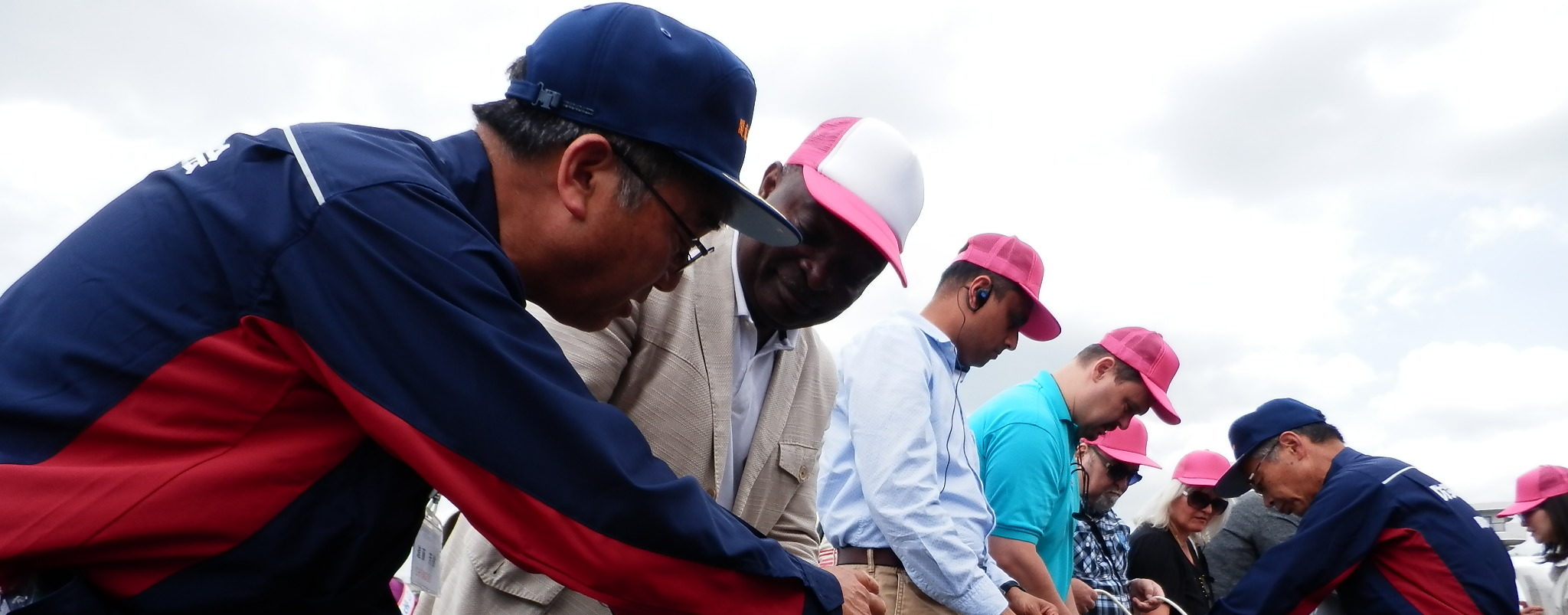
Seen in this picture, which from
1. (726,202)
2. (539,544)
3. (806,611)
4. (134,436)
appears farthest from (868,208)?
(134,436)

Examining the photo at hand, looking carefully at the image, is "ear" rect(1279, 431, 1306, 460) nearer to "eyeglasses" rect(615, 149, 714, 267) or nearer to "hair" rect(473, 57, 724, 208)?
"eyeglasses" rect(615, 149, 714, 267)

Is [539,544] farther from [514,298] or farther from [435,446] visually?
[514,298]

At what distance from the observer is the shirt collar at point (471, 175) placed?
1640mm

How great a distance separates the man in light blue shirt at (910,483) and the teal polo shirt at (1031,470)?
1.36ft

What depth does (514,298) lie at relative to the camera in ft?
5.08

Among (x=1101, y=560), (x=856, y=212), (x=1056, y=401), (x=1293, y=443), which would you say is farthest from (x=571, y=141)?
(x=1101, y=560)

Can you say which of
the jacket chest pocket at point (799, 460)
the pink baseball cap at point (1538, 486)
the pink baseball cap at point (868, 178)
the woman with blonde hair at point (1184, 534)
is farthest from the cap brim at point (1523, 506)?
the jacket chest pocket at point (799, 460)

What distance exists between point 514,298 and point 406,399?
228 millimetres

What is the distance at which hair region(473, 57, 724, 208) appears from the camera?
1.64 meters

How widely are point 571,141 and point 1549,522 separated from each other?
8.07m

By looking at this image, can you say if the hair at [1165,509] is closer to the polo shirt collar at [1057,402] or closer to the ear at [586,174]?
the polo shirt collar at [1057,402]

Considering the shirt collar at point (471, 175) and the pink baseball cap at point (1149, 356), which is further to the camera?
the pink baseball cap at point (1149, 356)

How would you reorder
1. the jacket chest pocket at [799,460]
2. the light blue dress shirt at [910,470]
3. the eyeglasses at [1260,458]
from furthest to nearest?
the eyeglasses at [1260,458] → the light blue dress shirt at [910,470] → the jacket chest pocket at [799,460]

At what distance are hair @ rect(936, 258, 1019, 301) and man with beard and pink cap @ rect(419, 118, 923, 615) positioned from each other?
124cm
